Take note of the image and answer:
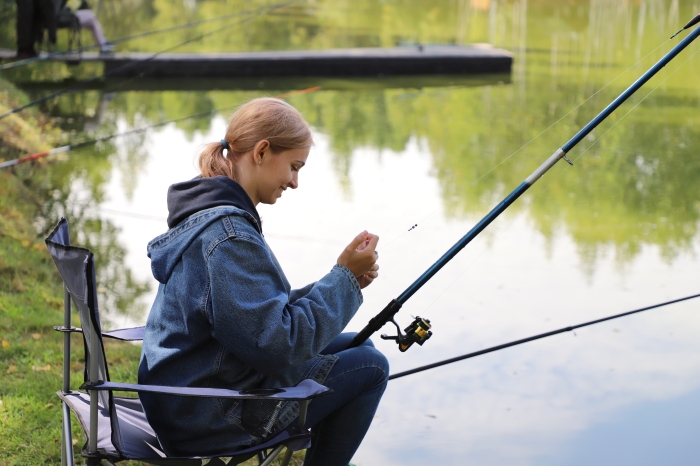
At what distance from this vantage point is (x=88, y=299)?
4.91ft

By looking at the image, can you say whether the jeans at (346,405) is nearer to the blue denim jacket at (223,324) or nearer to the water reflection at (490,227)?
the blue denim jacket at (223,324)

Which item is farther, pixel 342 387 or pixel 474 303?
pixel 474 303

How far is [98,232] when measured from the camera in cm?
452

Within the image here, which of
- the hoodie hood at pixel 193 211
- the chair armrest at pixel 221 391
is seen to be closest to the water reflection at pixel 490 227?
the chair armrest at pixel 221 391

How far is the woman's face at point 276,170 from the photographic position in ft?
5.53

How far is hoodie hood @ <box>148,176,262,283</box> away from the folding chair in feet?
0.47

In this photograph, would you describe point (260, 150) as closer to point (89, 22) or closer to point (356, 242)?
point (356, 242)

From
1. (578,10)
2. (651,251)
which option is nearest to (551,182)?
(651,251)

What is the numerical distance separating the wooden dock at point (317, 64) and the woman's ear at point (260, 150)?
25.6 ft

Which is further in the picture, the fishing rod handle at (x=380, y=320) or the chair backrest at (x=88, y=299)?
the fishing rod handle at (x=380, y=320)

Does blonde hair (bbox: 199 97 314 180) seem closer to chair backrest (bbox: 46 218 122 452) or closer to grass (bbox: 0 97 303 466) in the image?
chair backrest (bbox: 46 218 122 452)

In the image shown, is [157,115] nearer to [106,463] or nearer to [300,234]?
[300,234]

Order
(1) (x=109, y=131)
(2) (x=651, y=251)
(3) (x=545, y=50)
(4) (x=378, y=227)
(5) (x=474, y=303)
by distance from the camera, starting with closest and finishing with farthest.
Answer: (5) (x=474, y=303), (2) (x=651, y=251), (4) (x=378, y=227), (1) (x=109, y=131), (3) (x=545, y=50)

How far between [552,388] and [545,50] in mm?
8683
